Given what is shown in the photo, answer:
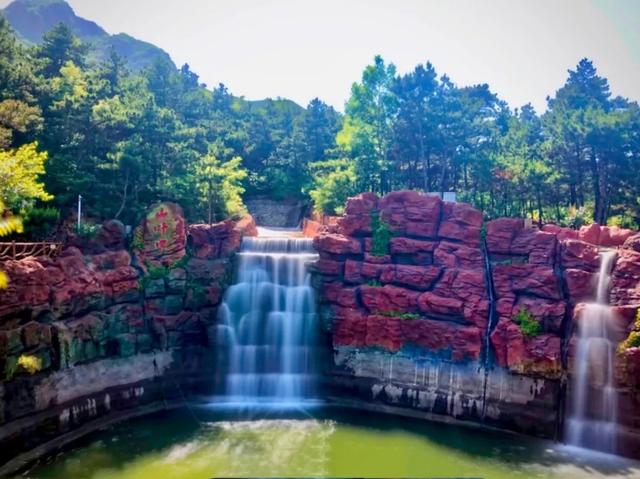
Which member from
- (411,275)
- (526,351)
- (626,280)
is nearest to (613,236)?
(626,280)

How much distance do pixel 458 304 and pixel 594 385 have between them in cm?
624

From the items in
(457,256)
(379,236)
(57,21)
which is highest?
(57,21)

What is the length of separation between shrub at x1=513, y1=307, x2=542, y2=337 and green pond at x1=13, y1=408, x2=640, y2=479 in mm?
4435

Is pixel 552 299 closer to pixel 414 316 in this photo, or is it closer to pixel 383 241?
pixel 414 316

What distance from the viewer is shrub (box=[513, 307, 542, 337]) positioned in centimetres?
2153

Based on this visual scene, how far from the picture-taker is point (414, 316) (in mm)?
23781

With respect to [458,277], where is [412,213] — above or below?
Answer: above

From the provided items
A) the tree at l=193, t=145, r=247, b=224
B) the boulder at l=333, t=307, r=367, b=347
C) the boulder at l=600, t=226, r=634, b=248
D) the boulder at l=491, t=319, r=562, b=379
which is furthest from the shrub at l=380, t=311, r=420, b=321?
the tree at l=193, t=145, r=247, b=224

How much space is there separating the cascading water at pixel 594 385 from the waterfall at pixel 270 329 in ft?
38.6

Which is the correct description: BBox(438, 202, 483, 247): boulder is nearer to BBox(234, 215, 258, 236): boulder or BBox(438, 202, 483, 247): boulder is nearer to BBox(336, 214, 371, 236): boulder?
BBox(336, 214, 371, 236): boulder

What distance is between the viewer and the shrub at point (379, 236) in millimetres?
25312

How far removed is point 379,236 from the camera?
2547cm

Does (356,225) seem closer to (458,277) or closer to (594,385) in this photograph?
(458,277)

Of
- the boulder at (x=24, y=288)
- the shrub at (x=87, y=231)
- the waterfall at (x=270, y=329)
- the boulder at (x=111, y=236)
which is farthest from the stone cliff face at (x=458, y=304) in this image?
→ the boulder at (x=24, y=288)
